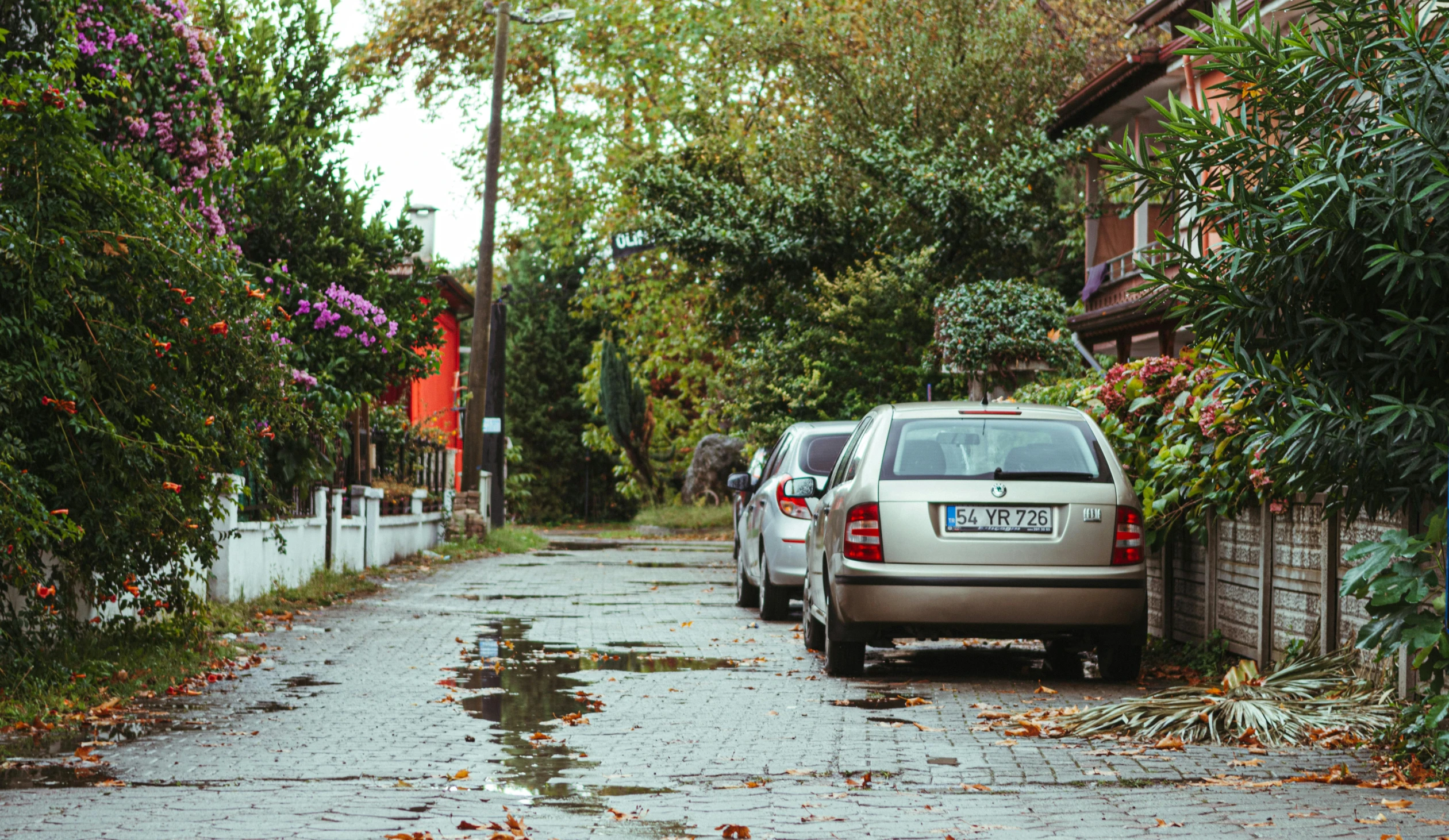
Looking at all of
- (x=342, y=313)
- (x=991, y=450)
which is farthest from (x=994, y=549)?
(x=342, y=313)

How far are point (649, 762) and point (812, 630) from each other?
16.1 ft

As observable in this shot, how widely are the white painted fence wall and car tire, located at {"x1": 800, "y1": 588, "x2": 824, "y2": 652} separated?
361 cm

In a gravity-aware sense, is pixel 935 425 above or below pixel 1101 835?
above

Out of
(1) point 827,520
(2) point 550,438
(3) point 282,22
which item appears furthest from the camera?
(2) point 550,438

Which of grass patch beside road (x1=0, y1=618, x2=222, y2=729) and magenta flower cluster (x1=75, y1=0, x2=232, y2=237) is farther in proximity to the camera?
magenta flower cluster (x1=75, y1=0, x2=232, y2=237)

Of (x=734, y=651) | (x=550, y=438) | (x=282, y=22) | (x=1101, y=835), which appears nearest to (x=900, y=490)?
(x=734, y=651)

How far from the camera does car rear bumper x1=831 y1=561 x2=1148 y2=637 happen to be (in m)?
9.34

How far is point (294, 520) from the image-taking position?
52.6 feet

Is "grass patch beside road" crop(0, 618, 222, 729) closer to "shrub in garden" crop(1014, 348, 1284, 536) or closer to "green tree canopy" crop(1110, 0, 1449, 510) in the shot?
"green tree canopy" crop(1110, 0, 1449, 510)

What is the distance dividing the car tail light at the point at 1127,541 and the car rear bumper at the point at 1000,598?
0.05m

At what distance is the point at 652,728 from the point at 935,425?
3.17m

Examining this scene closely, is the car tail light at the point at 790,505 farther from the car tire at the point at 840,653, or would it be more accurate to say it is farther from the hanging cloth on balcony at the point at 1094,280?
the hanging cloth on balcony at the point at 1094,280

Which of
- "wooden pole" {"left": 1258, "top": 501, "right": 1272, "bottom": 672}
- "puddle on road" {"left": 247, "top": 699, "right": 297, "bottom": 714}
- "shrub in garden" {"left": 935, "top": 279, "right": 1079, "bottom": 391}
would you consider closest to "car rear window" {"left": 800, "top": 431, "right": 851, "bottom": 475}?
"wooden pole" {"left": 1258, "top": 501, "right": 1272, "bottom": 672}

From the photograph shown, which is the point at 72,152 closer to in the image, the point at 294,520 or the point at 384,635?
the point at 384,635
